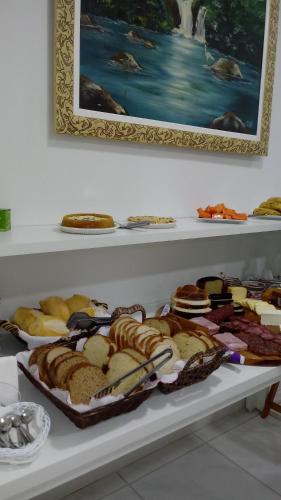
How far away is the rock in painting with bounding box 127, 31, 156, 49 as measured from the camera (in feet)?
3.89

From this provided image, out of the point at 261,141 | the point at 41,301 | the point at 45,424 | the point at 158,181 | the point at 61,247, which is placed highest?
the point at 261,141

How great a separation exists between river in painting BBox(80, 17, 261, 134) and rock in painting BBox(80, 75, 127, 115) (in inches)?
0.5

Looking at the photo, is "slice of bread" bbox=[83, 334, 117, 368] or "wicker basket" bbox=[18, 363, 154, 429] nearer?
"wicker basket" bbox=[18, 363, 154, 429]

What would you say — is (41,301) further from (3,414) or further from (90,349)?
(3,414)

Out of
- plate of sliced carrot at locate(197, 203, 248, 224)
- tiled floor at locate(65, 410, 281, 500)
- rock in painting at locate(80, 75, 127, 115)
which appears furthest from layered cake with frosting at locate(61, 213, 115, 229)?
tiled floor at locate(65, 410, 281, 500)

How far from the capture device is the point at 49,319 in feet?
3.37

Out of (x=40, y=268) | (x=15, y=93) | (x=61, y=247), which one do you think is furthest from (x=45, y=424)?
(x=15, y=93)

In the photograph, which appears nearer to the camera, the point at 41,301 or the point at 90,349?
the point at 90,349

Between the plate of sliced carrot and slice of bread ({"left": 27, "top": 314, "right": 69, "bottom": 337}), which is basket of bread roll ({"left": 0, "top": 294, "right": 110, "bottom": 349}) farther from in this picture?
the plate of sliced carrot

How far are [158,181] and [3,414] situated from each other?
2.96ft

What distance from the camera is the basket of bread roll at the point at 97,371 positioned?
0.73 metres

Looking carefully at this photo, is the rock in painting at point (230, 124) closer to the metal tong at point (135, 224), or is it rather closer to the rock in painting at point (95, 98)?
the rock in painting at point (95, 98)

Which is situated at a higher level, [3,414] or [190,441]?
[3,414]

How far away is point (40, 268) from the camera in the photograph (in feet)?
3.82
